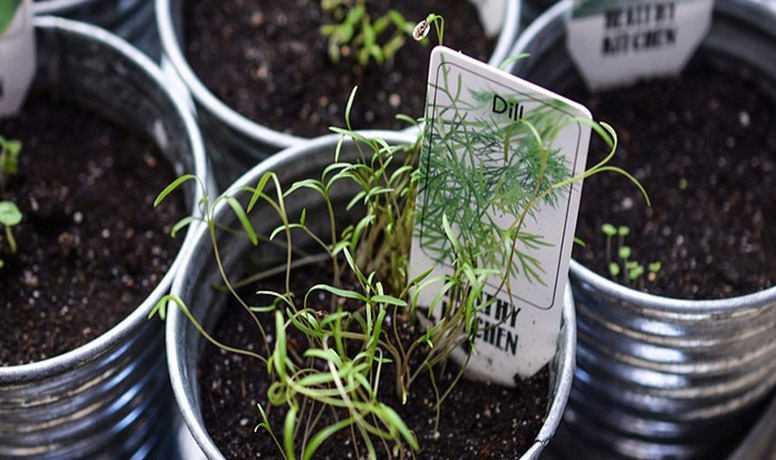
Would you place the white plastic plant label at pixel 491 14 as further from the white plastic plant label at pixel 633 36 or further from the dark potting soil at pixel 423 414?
the dark potting soil at pixel 423 414

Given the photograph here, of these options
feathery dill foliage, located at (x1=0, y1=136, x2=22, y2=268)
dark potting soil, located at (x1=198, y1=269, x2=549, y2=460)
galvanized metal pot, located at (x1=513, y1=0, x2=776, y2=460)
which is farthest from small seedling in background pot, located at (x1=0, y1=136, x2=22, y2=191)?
galvanized metal pot, located at (x1=513, y1=0, x2=776, y2=460)

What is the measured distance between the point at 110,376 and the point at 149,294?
0.61 feet

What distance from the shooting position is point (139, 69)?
1.06 m

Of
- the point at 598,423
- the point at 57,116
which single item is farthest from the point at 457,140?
the point at 57,116

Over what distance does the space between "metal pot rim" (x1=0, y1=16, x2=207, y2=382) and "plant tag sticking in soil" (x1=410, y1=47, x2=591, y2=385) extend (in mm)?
228

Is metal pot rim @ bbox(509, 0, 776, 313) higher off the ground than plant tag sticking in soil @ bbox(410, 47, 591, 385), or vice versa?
plant tag sticking in soil @ bbox(410, 47, 591, 385)

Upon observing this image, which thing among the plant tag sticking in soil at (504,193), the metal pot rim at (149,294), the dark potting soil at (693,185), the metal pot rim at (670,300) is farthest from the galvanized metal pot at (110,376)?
the dark potting soil at (693,185)

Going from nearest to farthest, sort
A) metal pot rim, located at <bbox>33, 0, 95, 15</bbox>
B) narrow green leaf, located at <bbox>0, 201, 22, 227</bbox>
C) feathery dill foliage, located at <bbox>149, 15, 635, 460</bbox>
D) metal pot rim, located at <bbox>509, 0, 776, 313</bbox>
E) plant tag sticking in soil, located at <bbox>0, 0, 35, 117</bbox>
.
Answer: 1. feathery dill foliage, located at <bbox>149, 15, 635, 460</bbox>
2. metal pot rim, located at <bbox>509, 0, 776, 313</bbox>
3. narrow green leaf, located at <bbox>0, 201, 22, 227</bbox>
4. plant tag sticking in soil, located at <bbox>0, 0, 35, 117</bbox>
5. metal pot rim, located at <bbox>33, 0, 95, 15</bbox>

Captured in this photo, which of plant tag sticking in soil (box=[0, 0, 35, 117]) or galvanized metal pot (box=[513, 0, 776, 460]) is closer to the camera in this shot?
galvanized metal pot (box=[513, 0, 776, 460])

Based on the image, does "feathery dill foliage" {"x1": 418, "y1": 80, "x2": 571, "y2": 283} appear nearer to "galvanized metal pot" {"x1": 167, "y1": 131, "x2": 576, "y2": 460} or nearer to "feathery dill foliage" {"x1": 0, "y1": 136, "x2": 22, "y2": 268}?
"galvanized metal pot" {"x1": 167, "y1": 131, "x2": 576, "y2": 460}

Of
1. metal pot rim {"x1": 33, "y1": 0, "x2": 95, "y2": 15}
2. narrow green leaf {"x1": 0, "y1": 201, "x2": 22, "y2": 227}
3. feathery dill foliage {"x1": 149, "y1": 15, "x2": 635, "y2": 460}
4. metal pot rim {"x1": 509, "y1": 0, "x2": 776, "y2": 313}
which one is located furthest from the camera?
metal pot rim {"x1": 33, "y1": 0, "x2": 95, "y2": 15}

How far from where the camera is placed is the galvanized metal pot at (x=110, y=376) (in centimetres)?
78

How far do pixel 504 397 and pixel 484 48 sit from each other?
56cm

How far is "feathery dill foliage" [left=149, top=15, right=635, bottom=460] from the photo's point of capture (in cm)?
69
